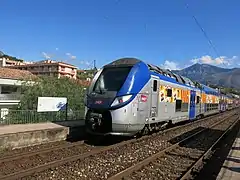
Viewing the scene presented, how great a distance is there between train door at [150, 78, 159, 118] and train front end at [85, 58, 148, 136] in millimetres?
1327

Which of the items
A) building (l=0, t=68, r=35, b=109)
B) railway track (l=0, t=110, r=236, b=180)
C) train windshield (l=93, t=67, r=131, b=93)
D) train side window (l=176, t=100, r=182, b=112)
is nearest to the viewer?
railway track (l=0, t=110, r=236, b=180)

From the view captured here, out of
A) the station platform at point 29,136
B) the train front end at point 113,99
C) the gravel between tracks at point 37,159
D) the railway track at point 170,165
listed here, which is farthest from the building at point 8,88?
the railway track at point 170,165

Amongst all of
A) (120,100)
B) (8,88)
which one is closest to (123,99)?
(120,100)

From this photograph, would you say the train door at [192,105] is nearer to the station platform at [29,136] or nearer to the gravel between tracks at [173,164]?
the gravel between tracks at [173,164]

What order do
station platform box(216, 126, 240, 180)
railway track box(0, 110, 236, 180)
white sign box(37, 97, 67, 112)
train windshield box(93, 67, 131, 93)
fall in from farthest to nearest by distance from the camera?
white sign box(37, 97, 67, 112), train windshield box(93, 67, 131, 93), railway track box(0, 110, 236, 180), station platform box(216, 126, 240, 180)

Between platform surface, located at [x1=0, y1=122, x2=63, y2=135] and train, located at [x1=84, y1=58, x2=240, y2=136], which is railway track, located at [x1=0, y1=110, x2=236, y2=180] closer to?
train, located at [x1=84, y1=58, x2=240, y2=136]

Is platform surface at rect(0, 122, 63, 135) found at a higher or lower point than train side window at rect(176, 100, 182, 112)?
lower

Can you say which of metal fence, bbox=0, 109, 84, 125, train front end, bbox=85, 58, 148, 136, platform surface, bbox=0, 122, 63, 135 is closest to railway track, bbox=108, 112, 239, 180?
train front end, bbox=85, 58, 148, 136

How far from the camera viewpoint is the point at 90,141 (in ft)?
40.8

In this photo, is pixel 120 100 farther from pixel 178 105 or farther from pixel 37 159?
pixel 178 105

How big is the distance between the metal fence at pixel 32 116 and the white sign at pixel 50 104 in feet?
1.34

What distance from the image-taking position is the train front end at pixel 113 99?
431 inches

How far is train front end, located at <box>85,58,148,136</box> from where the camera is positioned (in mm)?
10945

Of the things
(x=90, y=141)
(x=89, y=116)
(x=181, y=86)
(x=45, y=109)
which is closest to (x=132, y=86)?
(x=89, y=116)
